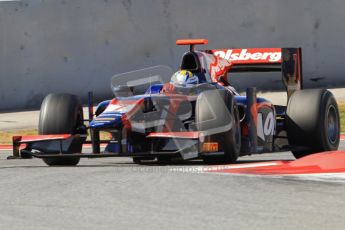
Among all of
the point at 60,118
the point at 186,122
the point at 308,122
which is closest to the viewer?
the point at 186,122

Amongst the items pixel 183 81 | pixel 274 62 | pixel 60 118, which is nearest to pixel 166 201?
pixel 60 118

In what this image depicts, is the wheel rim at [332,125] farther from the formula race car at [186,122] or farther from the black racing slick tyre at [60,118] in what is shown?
the black racing slick tyre at [60,118]

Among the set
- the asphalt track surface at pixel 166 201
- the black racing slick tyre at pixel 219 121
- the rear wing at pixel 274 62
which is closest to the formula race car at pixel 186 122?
the black racing slick tyre at pixel 219 121

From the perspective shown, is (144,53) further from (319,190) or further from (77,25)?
(319,190)

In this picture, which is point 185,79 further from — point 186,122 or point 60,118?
point 60,118

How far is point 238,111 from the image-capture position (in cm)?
1093

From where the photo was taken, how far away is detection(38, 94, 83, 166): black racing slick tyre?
36.1ft

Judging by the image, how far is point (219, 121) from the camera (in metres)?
10.2

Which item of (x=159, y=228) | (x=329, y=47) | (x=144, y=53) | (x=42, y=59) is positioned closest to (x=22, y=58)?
(x=42, y=59)

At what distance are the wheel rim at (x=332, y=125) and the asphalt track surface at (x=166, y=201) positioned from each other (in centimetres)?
314

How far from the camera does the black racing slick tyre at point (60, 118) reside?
36.1 ft

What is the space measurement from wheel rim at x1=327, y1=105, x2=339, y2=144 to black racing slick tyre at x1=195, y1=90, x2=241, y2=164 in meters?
1.75

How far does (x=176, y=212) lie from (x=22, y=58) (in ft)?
48.4

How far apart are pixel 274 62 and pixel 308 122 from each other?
4.74ft
